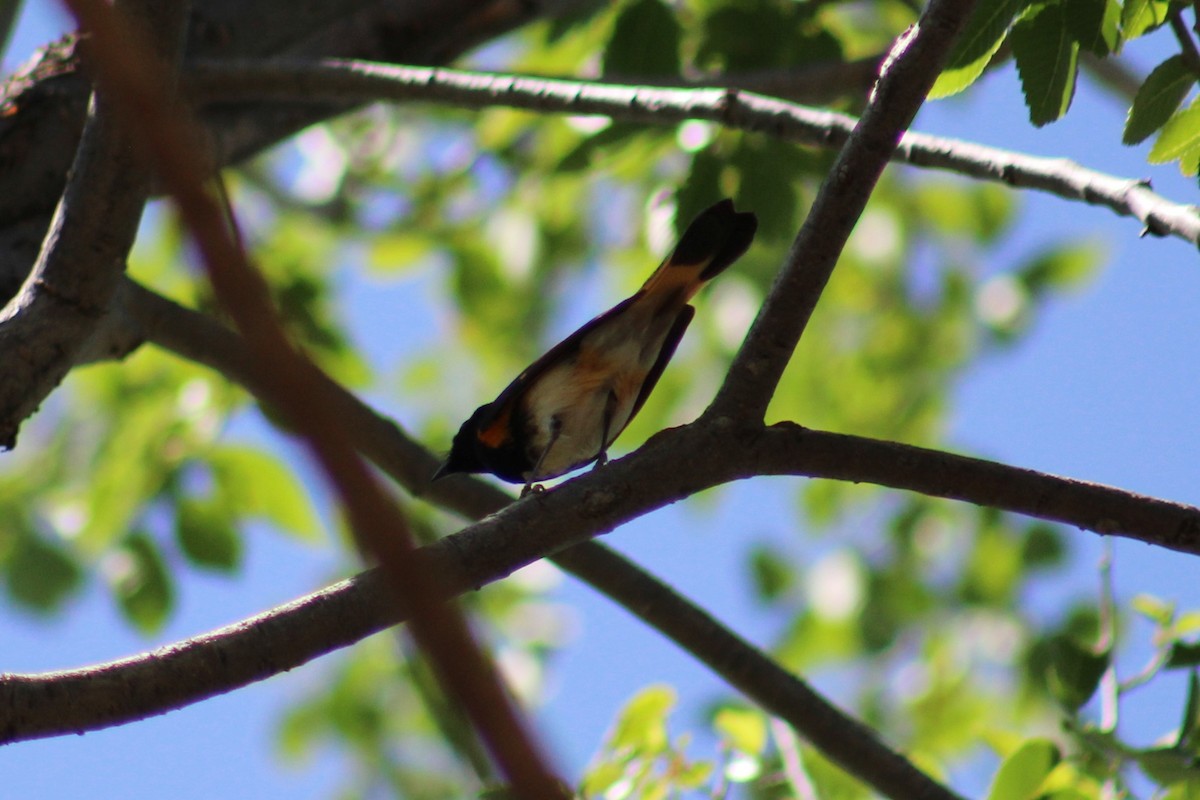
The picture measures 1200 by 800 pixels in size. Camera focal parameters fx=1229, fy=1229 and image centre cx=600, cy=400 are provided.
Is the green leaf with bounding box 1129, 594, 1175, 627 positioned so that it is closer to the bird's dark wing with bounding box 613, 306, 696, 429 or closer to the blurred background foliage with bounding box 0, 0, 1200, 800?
the blurred background foliage with bounding box 0, 0, 1200, 800

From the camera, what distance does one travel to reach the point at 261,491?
4.26 m

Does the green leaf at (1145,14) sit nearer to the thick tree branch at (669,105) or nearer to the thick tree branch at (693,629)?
the thick tree branch at (669,105)

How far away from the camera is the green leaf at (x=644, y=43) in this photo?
3.61 m

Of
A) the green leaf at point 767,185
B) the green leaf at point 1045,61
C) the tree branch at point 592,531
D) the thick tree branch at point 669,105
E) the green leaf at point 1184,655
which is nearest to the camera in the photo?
the tree branch at point 592,531

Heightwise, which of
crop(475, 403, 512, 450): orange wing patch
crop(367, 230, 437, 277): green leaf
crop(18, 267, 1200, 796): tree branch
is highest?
crop(367, 230, 437, 277): green leaf

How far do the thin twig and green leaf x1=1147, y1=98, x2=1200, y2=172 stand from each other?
2.04 metres

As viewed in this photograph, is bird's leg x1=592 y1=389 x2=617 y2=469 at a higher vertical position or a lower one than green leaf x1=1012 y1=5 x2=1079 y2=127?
higher

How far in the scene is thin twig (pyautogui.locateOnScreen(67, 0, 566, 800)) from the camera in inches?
22.2

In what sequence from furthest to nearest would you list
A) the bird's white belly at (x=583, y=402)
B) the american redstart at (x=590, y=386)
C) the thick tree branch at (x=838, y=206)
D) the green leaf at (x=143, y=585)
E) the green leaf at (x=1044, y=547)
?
1. the green leaf at (x=1044, y=547)
2. the bird's white belly at (x=583, y=402)
3. the green leaf at (x=143, y=585)
4. the american redstart at (x=590, y=386)
5. the thick tree branch at (x=838, y=206)

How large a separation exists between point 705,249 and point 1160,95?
1.38 meters

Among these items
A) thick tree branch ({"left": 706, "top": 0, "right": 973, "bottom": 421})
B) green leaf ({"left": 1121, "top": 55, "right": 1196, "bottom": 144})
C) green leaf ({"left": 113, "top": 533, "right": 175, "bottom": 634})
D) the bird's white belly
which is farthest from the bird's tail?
green leaf ({"left": 113, "top": 533, "right": 175, "bottom": 634})

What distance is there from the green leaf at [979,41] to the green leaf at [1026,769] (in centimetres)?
144

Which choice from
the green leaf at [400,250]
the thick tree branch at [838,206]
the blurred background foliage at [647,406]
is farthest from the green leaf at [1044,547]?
the thick tree branch at [838,206]

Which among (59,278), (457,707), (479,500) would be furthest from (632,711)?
(457,707)
